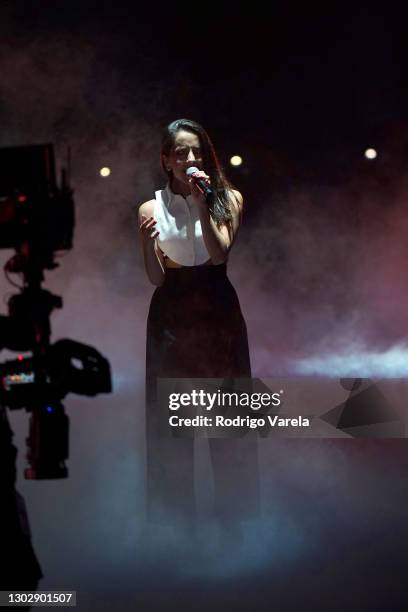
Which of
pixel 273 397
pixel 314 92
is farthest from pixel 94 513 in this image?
pixel 314 92

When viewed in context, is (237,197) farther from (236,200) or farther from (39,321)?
(39,321)

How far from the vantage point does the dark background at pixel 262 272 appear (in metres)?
2.89

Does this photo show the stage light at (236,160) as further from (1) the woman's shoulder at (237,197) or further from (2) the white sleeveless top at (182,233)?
(2) the white sleeveless top at (182,233)

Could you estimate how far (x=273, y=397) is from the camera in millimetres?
2912

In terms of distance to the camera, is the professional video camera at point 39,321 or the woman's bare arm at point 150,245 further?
the professional video camera at point 39,321

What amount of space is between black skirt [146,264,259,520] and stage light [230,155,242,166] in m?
0.36

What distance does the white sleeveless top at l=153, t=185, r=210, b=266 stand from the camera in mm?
2920

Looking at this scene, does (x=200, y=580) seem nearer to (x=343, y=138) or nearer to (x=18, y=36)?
(x=343, y=138)

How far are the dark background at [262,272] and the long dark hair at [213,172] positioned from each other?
1.7 inches

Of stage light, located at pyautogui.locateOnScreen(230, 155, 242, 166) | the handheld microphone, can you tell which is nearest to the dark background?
stage light, located at pyautogui.locateOnScreen(230, 155, 242, 166)

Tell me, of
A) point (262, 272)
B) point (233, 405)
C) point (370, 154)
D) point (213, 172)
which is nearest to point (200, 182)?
point (213, 172)

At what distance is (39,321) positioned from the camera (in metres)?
3.06

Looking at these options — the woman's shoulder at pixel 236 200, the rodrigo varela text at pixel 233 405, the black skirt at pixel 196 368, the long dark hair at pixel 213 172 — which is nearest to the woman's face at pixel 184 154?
the long dark hair at pixel 213 172

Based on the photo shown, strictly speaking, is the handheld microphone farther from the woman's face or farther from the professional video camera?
the professional video camera
